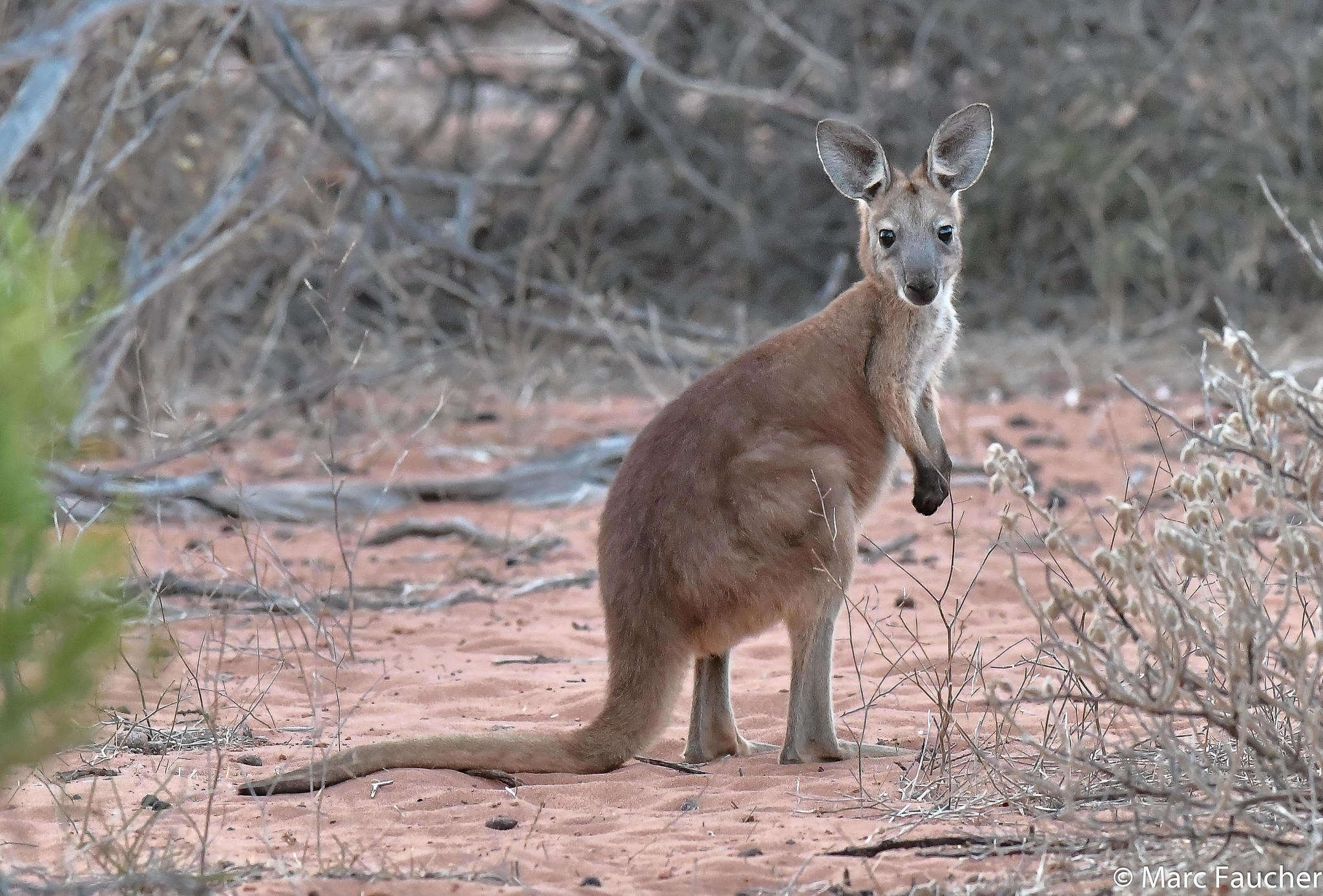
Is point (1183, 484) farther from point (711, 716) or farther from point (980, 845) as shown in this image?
point (711, 716)

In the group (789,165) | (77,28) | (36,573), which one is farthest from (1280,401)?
(789,165)

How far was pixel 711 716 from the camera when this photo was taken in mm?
4082

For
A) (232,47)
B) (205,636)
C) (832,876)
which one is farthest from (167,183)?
(832,876)

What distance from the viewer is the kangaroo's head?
14.4 ft

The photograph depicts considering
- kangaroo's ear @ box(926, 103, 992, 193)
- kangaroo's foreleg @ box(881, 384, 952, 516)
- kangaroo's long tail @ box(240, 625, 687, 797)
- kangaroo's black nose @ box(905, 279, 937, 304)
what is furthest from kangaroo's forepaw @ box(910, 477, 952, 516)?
kangaroo's ear @ box(926, 103, 992, 193)

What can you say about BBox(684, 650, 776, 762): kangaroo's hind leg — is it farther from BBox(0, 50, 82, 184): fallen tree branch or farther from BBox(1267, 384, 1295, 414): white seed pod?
BBox(0, 50, 82, 184): fallen tree branch

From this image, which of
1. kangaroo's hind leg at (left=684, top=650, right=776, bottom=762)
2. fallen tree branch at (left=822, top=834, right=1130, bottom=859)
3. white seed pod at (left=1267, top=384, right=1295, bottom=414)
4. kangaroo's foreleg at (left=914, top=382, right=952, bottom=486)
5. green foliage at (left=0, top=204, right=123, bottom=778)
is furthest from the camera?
kangaroo's foreleg at (left=914, top=382, right=952, bottom=486)

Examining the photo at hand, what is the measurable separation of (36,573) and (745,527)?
188cm

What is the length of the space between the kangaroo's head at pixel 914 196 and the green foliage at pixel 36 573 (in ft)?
8.41

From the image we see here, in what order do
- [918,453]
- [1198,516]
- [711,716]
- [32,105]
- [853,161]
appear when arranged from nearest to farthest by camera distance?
[1198,516]
[32,105]
[711,716]
[918,453]
[853,161]

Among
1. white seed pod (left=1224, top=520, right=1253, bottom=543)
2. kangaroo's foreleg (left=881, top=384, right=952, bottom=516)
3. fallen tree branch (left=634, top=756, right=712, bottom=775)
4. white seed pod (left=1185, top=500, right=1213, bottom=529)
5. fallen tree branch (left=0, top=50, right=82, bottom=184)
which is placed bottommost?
fallen tree branch (left=634, top=756, right=712, bottom=775)

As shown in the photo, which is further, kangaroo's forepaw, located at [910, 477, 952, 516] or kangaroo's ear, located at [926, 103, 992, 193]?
kangaroo's ear, located at [926, 103, 992, 193]

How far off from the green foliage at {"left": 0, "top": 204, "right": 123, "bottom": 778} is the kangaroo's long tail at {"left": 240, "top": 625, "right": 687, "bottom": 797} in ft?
4.17

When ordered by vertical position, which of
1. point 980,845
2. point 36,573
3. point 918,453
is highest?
point 918,453
